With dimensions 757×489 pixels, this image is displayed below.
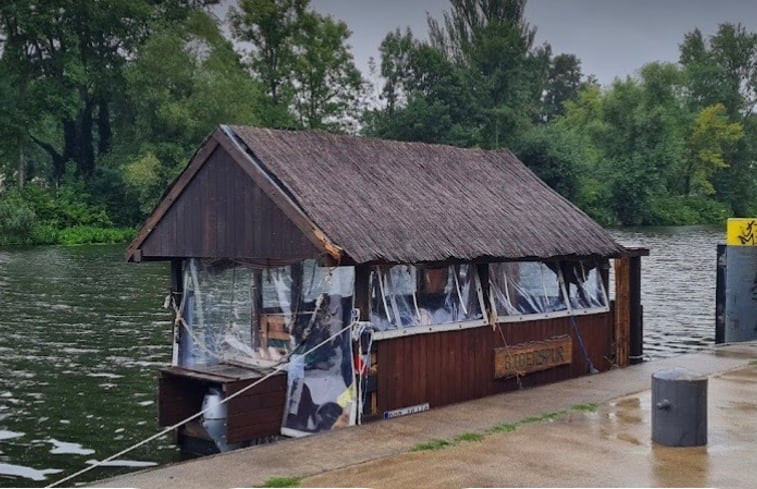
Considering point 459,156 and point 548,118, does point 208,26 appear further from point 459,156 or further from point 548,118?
point 548,118

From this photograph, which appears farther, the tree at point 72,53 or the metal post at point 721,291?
the tree at point 72,53

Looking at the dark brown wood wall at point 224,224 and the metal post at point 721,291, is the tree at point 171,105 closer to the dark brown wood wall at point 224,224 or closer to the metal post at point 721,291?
the metal post at point 721,291

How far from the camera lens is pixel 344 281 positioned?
43.6 ft

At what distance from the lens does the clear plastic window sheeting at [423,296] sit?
13.6 meters

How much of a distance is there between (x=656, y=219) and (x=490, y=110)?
57.3 feet

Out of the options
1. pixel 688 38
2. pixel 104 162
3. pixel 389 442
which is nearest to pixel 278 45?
pixel 104 162

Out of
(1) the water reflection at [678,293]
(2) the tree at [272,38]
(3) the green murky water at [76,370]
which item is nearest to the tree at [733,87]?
(1) the water reflection at [678,293]

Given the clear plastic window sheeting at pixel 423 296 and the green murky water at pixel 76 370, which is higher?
the clear plastic window sheeting at pixel 423 296

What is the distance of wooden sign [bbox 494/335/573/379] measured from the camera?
15414 millimetres

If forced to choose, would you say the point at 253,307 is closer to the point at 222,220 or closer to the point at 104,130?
the point at 222,220

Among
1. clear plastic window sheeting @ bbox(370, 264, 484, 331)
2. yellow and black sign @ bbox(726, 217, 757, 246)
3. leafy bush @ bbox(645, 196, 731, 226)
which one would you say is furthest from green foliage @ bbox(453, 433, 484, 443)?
leafy bush @ bbox(645, 196, 731, 226)

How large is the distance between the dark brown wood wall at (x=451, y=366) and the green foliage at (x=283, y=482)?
11.3ft

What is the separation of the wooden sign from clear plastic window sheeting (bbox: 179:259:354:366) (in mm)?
3320

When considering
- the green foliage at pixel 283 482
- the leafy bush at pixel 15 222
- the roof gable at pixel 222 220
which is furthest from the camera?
the leafy bush at pixel 15 222
